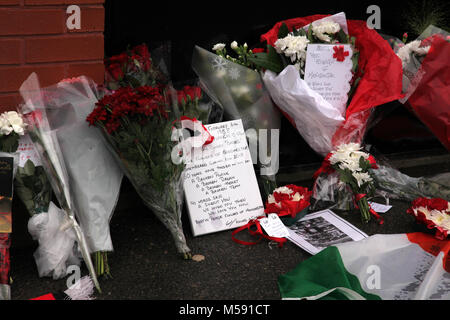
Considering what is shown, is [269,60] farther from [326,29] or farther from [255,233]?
[255,233]

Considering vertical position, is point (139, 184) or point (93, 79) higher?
point (93, 79)

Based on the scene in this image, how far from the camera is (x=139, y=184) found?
2.12 meters

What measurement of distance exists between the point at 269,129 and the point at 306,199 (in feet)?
1.45

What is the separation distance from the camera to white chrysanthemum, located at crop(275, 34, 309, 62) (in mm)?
2613

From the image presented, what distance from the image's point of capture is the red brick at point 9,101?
220 cm

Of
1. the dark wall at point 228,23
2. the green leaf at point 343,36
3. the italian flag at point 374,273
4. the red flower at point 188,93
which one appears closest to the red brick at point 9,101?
the dark wall at point 228,23

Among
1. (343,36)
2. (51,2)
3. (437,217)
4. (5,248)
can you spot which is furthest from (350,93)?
(5,248)

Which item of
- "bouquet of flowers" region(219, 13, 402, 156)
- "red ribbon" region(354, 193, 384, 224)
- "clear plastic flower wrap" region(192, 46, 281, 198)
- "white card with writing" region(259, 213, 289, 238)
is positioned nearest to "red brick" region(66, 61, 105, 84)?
"clear plastic flower wrap" region(192, 46, 281, 198)

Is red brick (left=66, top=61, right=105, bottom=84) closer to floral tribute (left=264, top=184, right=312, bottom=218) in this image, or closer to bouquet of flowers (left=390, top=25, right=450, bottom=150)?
floral tribute (left=264, top=184, right=312, bottom=218)

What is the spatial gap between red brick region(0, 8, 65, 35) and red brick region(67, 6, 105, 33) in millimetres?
83

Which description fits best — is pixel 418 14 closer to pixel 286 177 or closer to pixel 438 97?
pixel 438 97

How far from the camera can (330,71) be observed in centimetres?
269

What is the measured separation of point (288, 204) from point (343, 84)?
78 cm
